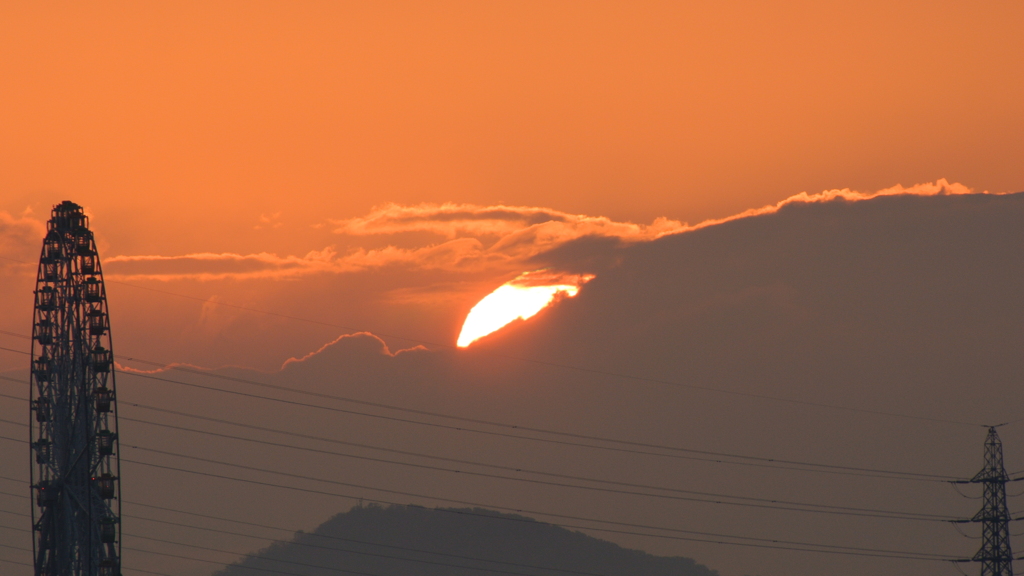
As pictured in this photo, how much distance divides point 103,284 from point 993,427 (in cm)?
7840

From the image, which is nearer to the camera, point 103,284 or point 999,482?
point 103,284

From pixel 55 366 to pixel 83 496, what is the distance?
10.1m

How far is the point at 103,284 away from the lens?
10812 cm

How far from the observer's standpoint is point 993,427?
126 m

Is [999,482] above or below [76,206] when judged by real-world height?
below

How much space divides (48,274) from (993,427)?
82644mm

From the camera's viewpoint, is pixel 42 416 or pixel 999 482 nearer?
pixel 42 416

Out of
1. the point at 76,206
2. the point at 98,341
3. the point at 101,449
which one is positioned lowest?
the point at 101,449

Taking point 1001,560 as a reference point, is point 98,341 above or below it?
above

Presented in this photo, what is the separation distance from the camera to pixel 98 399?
4190 inches

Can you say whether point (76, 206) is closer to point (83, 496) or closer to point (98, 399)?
point (98, 399)

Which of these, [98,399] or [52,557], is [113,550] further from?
[98,399]

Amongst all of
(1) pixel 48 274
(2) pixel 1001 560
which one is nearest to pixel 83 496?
(1) pixel 48 274

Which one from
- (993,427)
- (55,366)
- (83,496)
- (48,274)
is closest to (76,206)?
(48,274)
